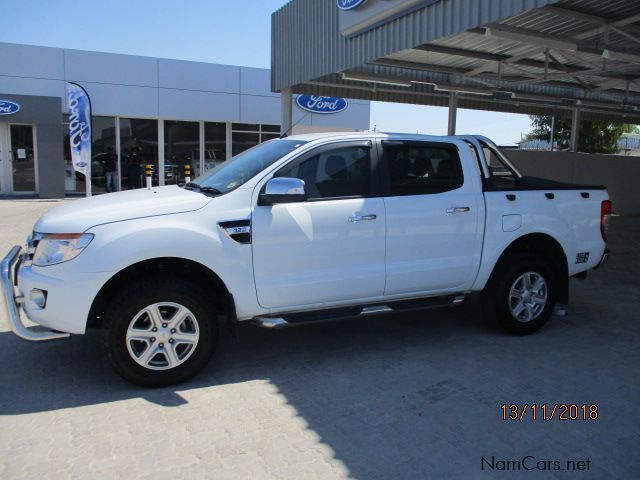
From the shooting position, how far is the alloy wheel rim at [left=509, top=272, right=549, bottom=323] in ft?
17.8

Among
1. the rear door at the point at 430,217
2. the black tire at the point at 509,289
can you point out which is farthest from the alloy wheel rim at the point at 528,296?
the rear door at the point at 430,217

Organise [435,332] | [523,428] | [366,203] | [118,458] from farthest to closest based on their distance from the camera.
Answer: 1. [435,332]
2. [366,203]
3. [523,428]
4. [118,458]

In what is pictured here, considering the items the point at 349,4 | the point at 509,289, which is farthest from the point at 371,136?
the point at 349,4

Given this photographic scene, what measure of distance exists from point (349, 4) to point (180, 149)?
44.4 ft

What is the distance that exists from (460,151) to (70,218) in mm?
3452

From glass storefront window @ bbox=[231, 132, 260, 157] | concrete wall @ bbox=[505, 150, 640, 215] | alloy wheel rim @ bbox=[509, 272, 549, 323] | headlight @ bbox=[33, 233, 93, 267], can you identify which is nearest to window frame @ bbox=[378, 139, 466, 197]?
alloy wheel rim @ bbox=[509, 272, 549, 323]

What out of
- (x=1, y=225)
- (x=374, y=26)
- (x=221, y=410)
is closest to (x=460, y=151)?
(x=221, y=410)

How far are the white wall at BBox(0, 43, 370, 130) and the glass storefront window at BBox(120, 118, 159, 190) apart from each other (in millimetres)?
493

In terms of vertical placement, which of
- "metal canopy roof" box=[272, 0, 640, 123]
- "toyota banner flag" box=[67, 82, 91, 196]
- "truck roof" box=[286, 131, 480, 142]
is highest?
"metal canopy roof" box=[272, 0, 640, 123]

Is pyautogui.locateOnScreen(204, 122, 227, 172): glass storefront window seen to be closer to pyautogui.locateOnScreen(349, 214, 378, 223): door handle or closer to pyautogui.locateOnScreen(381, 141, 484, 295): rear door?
pyautogui.locateOnScreen(381, 141, 484, 295): rear door

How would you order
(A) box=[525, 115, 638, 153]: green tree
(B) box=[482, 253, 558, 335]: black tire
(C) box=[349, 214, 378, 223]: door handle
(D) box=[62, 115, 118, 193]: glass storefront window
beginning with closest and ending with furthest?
(C) box=[349, 214, 378, 223]: door handle < (B) box=[482, 253, 558, 335]: black tire < (D) box=[62, 115, 118, 193]: glass storefront window < (A) box=[525, 115, 638, 153]: green tree

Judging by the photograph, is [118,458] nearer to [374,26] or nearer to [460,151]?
[460,151]

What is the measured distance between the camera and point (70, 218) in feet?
13.2

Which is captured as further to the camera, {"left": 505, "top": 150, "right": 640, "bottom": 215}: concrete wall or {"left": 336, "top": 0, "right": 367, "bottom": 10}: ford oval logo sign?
{"left": 505, "top": 150, "right": 640, "bottom": 215}: concrete wall
